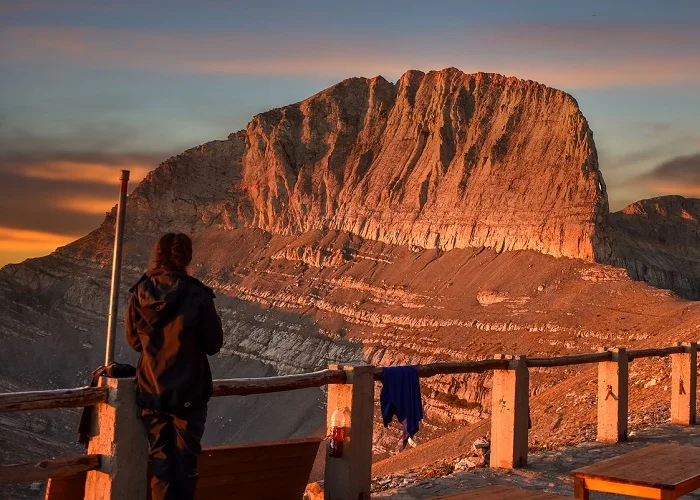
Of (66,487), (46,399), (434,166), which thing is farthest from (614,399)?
(434,166)

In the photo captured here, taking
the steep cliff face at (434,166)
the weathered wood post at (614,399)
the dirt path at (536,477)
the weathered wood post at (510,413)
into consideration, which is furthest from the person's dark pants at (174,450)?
the steep cliff face at (434,166)

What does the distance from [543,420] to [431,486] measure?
18848mm

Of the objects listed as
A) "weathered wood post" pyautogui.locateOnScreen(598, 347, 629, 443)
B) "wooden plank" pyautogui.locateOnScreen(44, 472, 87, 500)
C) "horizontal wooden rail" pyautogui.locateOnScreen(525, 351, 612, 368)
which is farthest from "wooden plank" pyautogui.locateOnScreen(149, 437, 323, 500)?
"weathered wood post" pyautogui.locateOnScreen(598, 347, 629, 443)

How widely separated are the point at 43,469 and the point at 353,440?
127 inches

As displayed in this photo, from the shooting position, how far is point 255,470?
703cm

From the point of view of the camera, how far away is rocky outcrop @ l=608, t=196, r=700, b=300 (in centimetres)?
7644

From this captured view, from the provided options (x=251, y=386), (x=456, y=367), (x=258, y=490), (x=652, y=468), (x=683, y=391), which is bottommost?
(x=258, y=490)

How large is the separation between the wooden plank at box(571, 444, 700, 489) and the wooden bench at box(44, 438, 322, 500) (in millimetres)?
2256

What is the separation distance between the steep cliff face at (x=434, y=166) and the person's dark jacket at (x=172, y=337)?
203 feet

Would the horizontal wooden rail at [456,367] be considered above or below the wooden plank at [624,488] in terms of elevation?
above

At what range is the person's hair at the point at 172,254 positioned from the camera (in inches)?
259

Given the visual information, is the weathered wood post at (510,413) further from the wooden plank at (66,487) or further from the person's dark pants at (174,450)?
the wooden plank at (66,487)

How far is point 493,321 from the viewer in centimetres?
6375

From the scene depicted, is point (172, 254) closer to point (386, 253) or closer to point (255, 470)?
point (255, 470)
